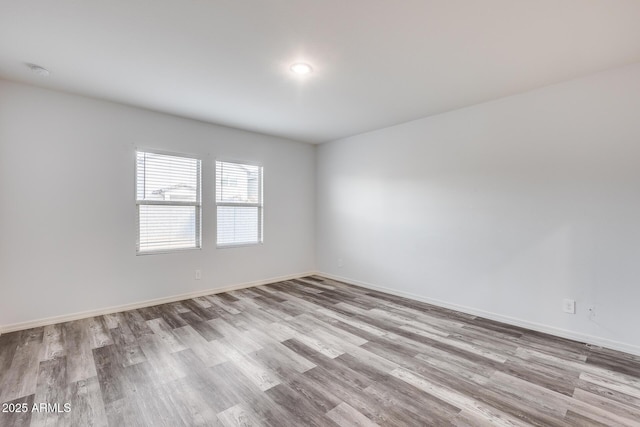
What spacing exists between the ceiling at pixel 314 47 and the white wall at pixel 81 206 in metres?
0.35

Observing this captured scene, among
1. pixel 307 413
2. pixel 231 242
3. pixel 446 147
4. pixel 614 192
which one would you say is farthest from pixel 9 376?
pixel 614 192

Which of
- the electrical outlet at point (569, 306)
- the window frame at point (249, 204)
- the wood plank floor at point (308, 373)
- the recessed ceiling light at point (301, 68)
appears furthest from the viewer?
the window frame at point (249, 204)

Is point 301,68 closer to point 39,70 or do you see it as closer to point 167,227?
point 39,70

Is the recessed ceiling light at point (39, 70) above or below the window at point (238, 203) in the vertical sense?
above

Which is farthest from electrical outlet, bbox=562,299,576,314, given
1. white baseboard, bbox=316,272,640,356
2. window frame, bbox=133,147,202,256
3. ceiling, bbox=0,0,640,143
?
window frame, bbox=133,147,202,256

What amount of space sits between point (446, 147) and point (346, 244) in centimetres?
224

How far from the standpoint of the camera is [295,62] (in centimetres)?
248

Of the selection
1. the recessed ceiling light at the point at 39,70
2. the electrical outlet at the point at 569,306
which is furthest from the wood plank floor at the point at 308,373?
the recessed ceiling light at the point at 39,70

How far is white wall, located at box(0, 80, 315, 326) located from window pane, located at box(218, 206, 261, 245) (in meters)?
0.18

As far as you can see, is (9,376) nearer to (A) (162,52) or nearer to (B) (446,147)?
(A) (162,52)

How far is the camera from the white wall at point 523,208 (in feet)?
8.45

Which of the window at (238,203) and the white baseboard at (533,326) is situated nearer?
the white baseboard at (533,326)

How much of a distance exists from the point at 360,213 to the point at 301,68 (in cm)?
271

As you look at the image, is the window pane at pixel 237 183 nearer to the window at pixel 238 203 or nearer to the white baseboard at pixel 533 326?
the window at pixel 238 203
